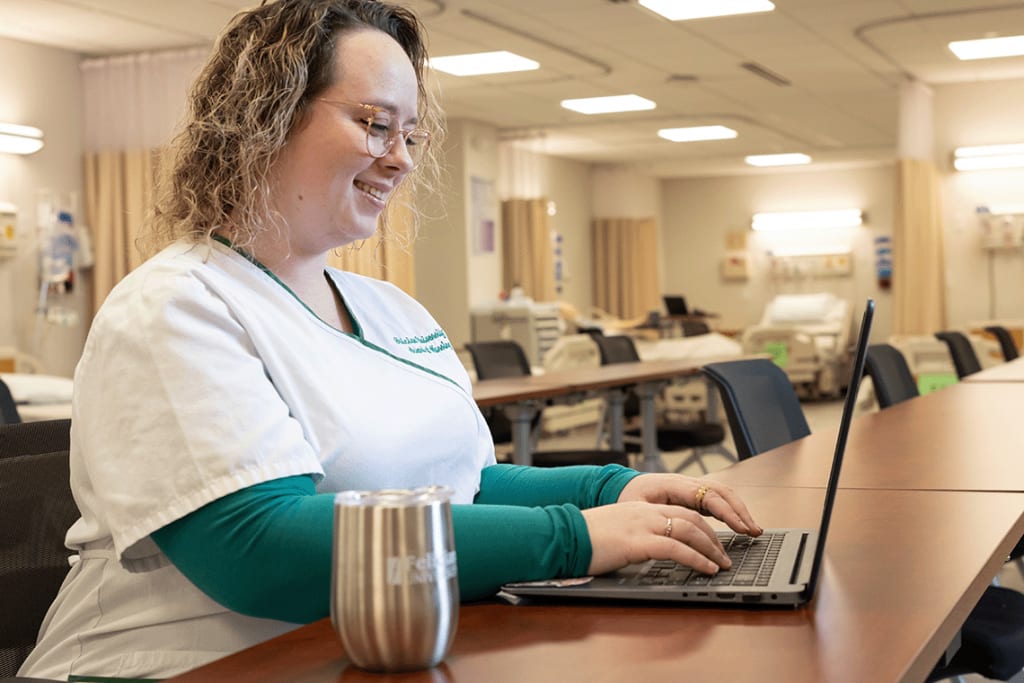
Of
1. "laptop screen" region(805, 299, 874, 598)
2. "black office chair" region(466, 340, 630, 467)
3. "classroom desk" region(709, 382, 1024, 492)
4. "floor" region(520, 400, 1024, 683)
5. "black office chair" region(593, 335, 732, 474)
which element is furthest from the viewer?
"black office chair" region(593, 335, 732, 474)

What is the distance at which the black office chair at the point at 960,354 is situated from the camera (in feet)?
18.1

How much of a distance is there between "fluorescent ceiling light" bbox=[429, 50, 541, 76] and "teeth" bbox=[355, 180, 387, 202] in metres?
6.94

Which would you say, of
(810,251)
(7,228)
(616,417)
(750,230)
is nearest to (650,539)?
(616,417)

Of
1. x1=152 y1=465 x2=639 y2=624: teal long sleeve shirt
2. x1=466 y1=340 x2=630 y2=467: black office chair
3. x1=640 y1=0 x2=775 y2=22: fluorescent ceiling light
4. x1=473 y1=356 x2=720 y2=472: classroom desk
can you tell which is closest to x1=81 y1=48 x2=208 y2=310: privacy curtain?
x1=640 y1=0 x2=775 y2=22: fluorescent ceiling light

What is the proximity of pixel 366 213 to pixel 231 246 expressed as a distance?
6.1 inches

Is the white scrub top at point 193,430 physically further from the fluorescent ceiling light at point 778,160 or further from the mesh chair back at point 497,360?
the fluorescent ceiling light at point 778,160

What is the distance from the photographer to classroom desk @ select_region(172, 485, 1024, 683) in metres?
0.93

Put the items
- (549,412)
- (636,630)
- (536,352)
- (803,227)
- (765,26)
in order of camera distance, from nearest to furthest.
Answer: (636,630) < (765,26) < (549,412) < (536,352) < (803,227)

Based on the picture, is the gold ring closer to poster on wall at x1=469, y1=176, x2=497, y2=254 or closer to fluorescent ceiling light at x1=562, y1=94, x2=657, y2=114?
fluorescent ceiling light at x1=562, y1=94, x2=657, y2=114

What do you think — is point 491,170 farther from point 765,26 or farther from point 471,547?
point 471,547

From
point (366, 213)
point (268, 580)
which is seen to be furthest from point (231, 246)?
point (268, 580)

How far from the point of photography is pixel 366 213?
4.58 ft

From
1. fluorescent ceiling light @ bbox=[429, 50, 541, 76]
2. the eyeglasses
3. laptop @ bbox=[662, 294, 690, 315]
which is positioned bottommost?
laptop @ bbox=[662, 294, 690, 315]

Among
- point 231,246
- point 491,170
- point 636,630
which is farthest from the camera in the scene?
point 491,170
